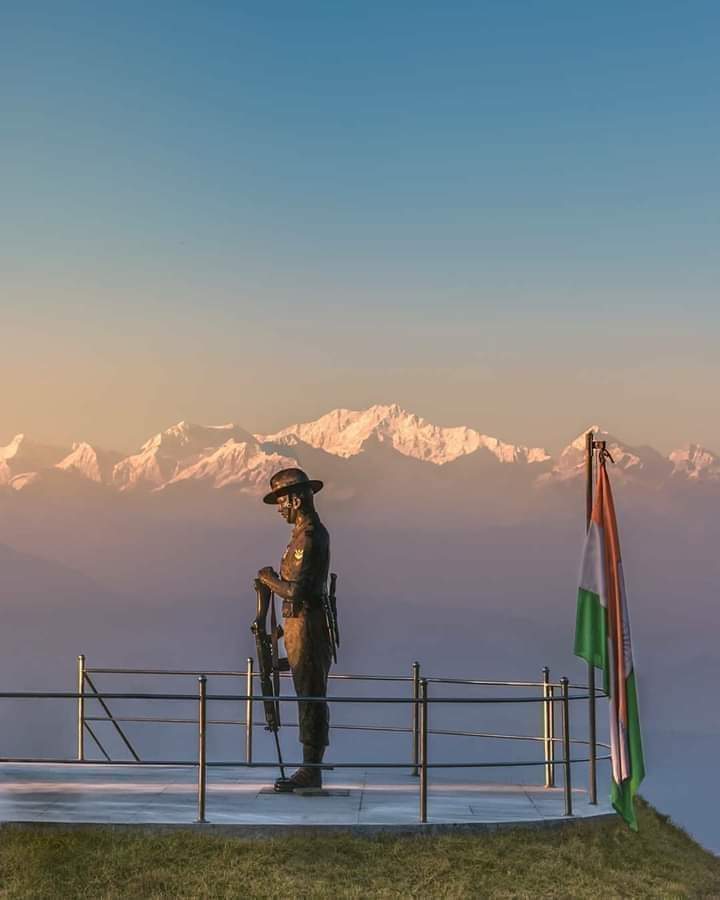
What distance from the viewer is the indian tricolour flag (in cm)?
1517

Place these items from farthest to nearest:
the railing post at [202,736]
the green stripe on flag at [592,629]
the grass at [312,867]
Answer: the green stripe on flag at [592,629] → the railing post at [202,736] → the grass at [312,867]

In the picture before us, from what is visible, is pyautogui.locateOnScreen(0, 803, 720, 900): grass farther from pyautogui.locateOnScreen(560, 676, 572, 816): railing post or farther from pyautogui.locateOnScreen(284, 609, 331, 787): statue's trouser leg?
pyautogui.locateOnScreen(284, 609, 331, 787): statue's trouser leg

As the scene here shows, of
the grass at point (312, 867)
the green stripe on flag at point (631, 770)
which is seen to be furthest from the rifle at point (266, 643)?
the green stripe on flag at point (631, 770)

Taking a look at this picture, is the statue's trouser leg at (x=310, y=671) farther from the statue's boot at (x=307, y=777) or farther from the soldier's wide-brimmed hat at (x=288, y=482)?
the soldier's wide-brimmed hat at (x=288, y=482)

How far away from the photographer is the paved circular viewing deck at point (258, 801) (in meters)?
14.0

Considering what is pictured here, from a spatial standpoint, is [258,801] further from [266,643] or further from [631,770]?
[631,770]

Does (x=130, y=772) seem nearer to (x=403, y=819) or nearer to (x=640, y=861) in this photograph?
(x=403, y=819)

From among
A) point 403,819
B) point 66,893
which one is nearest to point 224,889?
point 66,893

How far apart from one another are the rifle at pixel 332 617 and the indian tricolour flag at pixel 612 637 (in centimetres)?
251

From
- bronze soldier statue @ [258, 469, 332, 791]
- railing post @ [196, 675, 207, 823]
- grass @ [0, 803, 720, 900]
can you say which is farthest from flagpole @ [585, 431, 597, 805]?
railing post @ [196, 675, 207, 823]

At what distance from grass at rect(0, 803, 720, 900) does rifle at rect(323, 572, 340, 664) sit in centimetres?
274

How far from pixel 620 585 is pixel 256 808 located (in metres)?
4.30

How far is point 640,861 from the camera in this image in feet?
48.0

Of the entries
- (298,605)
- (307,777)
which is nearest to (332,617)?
(298,605)
